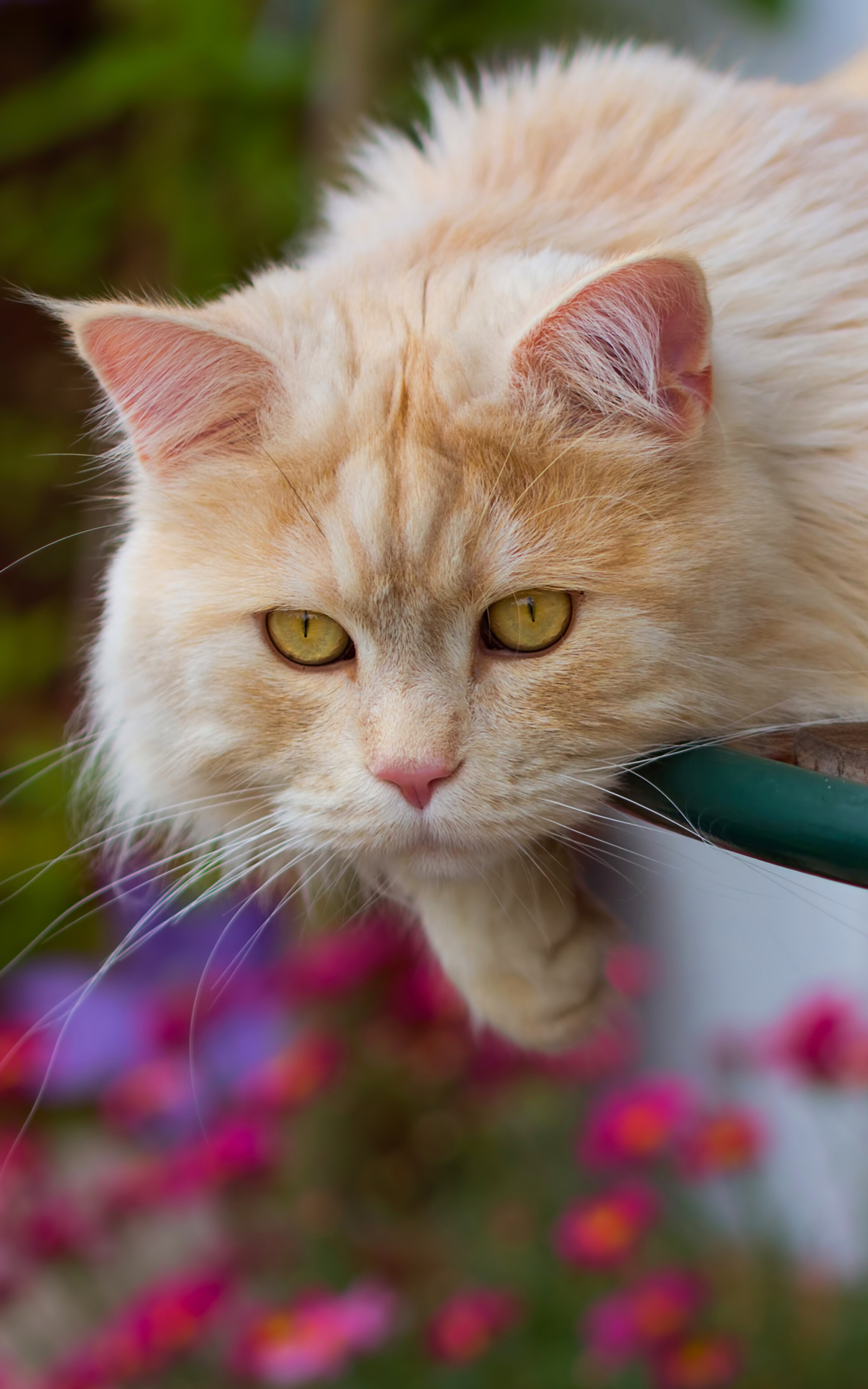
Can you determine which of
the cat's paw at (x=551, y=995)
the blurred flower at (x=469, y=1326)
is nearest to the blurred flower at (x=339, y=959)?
the blurred flower at (x=469, y=1326)

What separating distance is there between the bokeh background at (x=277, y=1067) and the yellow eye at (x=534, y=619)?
0.25 meters

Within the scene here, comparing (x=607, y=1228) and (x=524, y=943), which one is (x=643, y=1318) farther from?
(x=524, y=943)

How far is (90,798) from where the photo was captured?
3.75 ft

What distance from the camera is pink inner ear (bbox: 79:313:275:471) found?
2.54 feet

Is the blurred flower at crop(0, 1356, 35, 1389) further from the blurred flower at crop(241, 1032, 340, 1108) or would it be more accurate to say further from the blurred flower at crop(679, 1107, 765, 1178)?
the blurred flower at crop(679, 1107, 765, 1178)

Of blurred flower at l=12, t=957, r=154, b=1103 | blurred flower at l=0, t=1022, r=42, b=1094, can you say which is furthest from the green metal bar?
blurred flower at l=12, t=957, r=154, b=1103

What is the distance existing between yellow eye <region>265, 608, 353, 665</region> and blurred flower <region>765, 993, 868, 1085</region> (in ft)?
2.75

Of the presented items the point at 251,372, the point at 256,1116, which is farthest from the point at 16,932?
the point at 251,372

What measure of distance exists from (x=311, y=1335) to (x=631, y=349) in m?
1.02

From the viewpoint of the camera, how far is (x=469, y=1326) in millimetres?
1319

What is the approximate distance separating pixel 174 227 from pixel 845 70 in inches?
53.8

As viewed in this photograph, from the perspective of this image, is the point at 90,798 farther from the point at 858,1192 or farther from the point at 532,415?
the point at 858,1192

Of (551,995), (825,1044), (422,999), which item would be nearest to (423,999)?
(422,999)

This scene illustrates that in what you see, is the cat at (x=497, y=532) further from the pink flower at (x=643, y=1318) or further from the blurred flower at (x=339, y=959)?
the blurred flower at (x=339, y=959)
